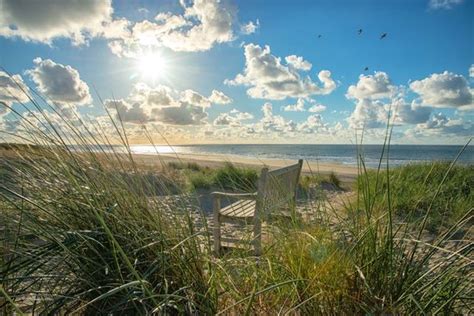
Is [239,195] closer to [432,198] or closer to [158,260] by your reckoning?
[432,198]

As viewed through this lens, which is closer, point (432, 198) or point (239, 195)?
point (432, 198)

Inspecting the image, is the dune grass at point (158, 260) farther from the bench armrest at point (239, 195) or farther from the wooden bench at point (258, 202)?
the bench armrest at point (239, 195)

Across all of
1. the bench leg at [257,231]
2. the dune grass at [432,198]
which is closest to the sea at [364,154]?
the dune grass at [432,198]

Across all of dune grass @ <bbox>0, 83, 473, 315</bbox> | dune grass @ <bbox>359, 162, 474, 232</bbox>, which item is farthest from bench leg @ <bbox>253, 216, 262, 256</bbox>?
dune grass @ <bbox>359, 162, 474, 232</bbox>

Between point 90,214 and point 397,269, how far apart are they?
1.37 m

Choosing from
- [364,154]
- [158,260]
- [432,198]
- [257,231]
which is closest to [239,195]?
[257,231]

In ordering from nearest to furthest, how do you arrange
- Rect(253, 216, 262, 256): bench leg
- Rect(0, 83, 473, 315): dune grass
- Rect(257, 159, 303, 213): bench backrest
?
1. Rect(0, 83, 473, 315): dune grass
2. Rect(253, 216, 262, 256): bench leg
3. Rect(257, 159, 303, 213): bench backrest

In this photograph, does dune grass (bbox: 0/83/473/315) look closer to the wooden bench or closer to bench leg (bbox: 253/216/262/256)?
bench leg (bbox: 253/216/262/256)

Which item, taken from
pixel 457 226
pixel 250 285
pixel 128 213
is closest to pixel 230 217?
pixel 250 285

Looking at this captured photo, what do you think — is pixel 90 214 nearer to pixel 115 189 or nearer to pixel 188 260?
pixel 115 189

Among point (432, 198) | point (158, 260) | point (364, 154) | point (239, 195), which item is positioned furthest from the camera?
point (239, 195)

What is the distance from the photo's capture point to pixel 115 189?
1666 millimetres

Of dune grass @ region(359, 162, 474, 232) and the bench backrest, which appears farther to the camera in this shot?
the bench backrest

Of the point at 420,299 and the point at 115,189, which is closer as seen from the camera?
the point at 420,299
